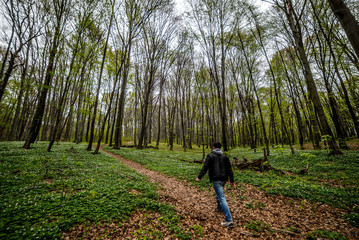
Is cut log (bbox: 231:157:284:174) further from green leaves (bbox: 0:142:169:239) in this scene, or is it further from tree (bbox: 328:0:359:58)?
tree (bbox: 328:0:359:58)

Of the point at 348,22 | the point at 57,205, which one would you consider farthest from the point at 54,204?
the point at 348,22

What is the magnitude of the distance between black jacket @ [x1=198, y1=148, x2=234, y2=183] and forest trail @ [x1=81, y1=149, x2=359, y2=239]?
53.9 inches

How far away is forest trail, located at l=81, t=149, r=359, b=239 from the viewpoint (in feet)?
12.6

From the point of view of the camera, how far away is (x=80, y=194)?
4.59 metres

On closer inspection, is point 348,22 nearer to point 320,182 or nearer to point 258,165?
point 320,182

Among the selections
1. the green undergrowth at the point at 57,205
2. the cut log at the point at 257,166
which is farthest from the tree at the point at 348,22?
the cut log at the point at 257,166

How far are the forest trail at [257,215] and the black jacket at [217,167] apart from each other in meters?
1.37

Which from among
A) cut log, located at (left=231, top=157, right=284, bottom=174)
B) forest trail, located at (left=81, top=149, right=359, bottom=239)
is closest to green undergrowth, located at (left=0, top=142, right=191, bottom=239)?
forest trail, located at (left=81, top=149, right=359, bottom=239)

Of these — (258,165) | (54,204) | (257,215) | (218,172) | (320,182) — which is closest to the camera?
(54,204)

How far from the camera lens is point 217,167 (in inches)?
175

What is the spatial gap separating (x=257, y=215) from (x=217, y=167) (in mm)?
2391

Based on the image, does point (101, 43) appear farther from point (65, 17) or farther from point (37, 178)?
point (37, 178)

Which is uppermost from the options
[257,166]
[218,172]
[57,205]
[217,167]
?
[217,167]

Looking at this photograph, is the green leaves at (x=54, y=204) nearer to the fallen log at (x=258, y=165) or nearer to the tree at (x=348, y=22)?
the tree at (x=348, y=22)
